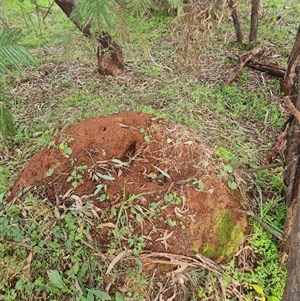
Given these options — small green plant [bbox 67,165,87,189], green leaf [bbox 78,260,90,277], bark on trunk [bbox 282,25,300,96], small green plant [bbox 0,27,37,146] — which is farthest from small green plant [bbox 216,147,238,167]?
small green plant [bbox 0,27,37,146]

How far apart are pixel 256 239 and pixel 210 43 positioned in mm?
2406

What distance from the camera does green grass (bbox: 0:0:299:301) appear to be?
185 cm

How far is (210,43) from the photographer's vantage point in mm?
3855

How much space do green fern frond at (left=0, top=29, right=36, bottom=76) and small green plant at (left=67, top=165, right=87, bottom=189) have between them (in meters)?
0.72

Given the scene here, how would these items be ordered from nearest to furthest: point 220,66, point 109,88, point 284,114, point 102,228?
point 102,228 → point 284,114 → point 109,88 → point 220,66

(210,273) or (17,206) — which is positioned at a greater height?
(17,206)

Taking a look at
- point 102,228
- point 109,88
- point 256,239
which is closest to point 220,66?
point 109,88

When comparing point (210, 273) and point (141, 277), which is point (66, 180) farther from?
point (210, 273)

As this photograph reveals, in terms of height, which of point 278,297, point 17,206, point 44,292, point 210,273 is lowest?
point 278,297

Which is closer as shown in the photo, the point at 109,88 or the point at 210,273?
the point at 210,273

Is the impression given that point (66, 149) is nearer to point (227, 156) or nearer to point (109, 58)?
point (227, 156)

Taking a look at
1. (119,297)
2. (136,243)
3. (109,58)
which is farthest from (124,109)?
(119,297)

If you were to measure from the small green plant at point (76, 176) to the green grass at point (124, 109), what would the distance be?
171mm

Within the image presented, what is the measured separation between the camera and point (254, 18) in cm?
353
